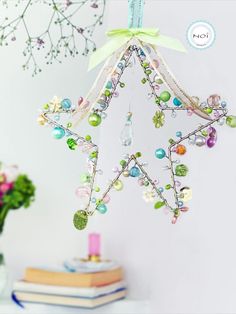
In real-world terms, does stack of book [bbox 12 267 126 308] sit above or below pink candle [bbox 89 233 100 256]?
below

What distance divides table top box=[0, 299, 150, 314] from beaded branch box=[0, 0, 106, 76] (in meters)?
0.65

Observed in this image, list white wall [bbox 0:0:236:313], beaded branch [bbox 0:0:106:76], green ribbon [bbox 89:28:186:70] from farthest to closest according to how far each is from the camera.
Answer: beaded branch [bbox 0:0:106:76], white wall [bbox 0:0:236:313], green ribbon [bbox 89:28:186:70]

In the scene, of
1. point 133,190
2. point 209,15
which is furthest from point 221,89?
point 133,190

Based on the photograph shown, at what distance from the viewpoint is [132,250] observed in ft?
5.79

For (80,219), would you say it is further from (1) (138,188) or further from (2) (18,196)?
(1) (138,188)

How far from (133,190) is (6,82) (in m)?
0.48

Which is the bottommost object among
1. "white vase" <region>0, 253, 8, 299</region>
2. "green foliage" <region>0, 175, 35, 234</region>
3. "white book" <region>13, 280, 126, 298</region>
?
"white book" <region>13, 280, 126, 298</region>

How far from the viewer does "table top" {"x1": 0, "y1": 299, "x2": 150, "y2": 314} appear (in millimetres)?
1592

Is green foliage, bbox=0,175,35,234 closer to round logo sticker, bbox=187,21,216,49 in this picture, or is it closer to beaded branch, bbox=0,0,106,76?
beaded branch, bbox=0,0,106,76

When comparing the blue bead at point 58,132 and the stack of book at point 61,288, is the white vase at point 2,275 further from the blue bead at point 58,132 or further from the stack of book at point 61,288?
the blue bead at point 58,132

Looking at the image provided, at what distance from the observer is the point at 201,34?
4.86ft

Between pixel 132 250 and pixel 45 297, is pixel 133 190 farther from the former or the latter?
pixel 45 297

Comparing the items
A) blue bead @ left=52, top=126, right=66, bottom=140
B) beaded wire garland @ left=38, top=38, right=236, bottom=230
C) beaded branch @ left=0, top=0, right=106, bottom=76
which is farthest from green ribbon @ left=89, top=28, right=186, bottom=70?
beaded branch @ left=0, top=0, right=106, bottom=76

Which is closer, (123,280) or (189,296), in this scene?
(189,296)
